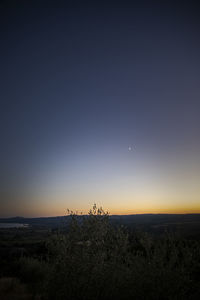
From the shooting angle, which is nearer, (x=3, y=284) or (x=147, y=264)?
(x=147, y=264)

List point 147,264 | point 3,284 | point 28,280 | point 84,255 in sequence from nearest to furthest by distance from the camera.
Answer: point 84,255 → point 147,264 → point 3,284 → point 28,280

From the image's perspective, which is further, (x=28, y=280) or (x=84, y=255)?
(x=28, y=280)

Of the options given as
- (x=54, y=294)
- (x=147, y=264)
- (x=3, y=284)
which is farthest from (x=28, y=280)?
(x=147, y=264)

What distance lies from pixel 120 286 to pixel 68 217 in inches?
112

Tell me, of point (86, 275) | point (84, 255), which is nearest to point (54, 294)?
point (86, 275)

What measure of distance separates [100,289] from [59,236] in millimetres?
2168

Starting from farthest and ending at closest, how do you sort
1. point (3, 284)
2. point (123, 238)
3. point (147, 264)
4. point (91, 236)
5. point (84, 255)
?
1. point (3, 284)
2. point (123, 238)
3. point (147, 264)
4. point (91, 236)
5. point (84, 255)

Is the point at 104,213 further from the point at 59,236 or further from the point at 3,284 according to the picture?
the point at 3,284

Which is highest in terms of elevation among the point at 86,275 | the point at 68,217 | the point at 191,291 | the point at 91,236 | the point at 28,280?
the point at 68,217

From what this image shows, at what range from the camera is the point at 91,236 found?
702 cm

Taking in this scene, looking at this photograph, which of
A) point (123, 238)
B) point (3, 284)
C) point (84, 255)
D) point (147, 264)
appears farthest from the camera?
point (3, 284)

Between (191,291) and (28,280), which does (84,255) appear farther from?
(28,280)

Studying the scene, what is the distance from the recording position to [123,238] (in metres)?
8.21

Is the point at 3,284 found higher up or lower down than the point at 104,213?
lower down
